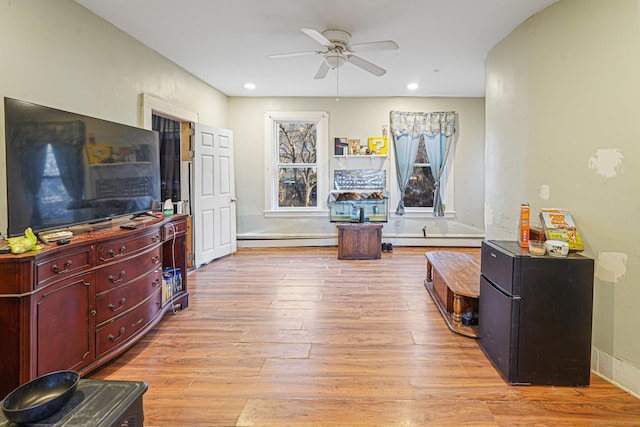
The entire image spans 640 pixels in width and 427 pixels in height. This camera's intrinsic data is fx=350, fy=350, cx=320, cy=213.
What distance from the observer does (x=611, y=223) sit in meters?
2.18

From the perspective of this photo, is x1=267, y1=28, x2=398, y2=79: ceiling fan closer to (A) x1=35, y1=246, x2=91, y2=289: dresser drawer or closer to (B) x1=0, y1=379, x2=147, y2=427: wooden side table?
(A) x1=35, y1=246, x2=91, y2=289: dresser drawer

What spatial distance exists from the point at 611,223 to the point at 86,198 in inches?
133

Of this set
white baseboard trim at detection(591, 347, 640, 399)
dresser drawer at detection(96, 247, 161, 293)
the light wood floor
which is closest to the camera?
the light wood floor

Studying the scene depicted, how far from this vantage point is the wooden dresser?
1.68 metres

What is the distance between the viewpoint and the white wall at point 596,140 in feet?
6.79

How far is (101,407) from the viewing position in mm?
1177

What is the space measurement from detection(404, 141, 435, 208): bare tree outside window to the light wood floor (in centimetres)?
277

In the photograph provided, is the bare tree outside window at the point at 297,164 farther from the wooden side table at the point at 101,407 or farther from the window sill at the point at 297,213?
the wooden side table at the point at 101,407

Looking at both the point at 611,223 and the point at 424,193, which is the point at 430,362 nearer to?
the point at 611,223

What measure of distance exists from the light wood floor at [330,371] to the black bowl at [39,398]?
0.63m

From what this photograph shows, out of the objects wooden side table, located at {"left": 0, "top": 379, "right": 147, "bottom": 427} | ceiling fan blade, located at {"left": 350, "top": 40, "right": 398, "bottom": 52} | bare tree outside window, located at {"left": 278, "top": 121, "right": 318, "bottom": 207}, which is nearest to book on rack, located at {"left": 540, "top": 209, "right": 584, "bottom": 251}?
ceiling fan blade, located at {"left": 350, "top": 40, "right": 398, "bottom": 52}

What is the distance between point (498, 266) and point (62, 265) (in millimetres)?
2559

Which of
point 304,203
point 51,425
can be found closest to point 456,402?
point 51,425

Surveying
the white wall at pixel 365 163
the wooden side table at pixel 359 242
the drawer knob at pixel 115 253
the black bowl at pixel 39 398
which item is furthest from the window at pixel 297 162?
the black bowl at pixel 39 398
